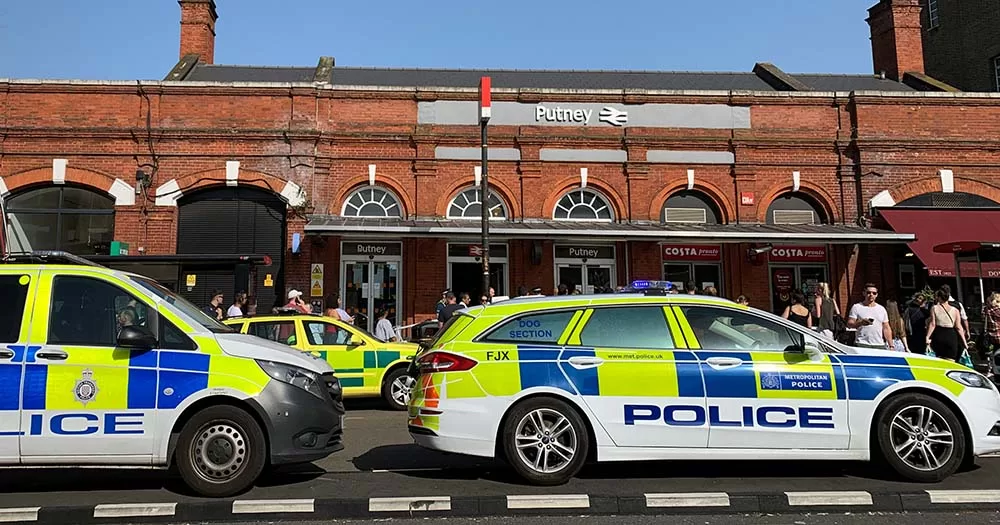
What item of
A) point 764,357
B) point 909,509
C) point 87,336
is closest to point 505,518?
point 764,357

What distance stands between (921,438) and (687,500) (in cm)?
219

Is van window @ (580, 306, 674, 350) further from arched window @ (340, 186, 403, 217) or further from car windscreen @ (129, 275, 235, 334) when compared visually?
arched window @ (340, 186, 403, 217)

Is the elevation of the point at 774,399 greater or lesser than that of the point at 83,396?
lesser

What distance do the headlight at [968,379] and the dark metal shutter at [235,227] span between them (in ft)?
44.5

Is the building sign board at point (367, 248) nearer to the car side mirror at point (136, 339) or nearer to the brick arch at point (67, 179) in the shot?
the brick arch at point (67, 179)

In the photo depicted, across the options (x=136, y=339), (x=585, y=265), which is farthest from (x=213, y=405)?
(x=585, y=265)

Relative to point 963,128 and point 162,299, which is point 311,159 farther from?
point 963,128

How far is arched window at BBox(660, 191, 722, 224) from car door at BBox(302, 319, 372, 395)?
9355 millimetres

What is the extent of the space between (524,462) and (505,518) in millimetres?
729

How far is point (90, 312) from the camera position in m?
5.03

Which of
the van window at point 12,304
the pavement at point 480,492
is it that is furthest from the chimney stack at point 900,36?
the van window at point 12,304

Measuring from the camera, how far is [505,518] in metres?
4.54

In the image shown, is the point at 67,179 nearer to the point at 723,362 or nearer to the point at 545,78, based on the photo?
the point at 545,78

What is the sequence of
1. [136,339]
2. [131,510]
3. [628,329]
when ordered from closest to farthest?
[131,510]
[136,339]
[628,329]
